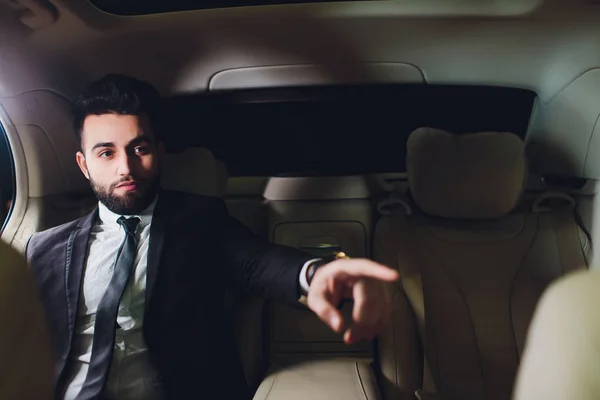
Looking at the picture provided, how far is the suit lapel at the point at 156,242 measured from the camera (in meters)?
1.68

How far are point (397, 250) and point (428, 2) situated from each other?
789 millimetres

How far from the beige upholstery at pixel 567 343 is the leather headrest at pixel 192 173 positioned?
131 centimetres

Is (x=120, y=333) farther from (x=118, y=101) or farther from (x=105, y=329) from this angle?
(x=118, y=101)

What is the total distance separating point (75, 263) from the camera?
173 centimetres

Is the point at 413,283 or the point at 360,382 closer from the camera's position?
the point at 360,382

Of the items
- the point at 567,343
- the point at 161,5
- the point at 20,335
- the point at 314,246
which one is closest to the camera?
the point at 567,343

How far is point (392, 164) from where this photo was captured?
247 centimetres

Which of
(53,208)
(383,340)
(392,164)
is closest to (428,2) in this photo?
(392,164)

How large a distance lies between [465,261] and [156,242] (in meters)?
1.01

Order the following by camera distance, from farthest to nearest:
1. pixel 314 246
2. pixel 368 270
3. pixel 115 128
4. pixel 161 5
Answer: pixel 314 246
pixel 161 5
pixel 115 128
pixel 368 270

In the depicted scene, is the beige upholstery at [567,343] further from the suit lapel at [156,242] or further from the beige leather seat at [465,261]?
the suit lapel at [156,242]

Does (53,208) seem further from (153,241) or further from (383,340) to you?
(383,340)

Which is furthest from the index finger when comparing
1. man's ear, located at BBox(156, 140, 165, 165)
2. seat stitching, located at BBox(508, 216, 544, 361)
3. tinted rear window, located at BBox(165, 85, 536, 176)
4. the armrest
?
tinted rear window, located at BBox(165, 85, 536, 176)

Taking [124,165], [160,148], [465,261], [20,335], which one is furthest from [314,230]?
[20,335]
